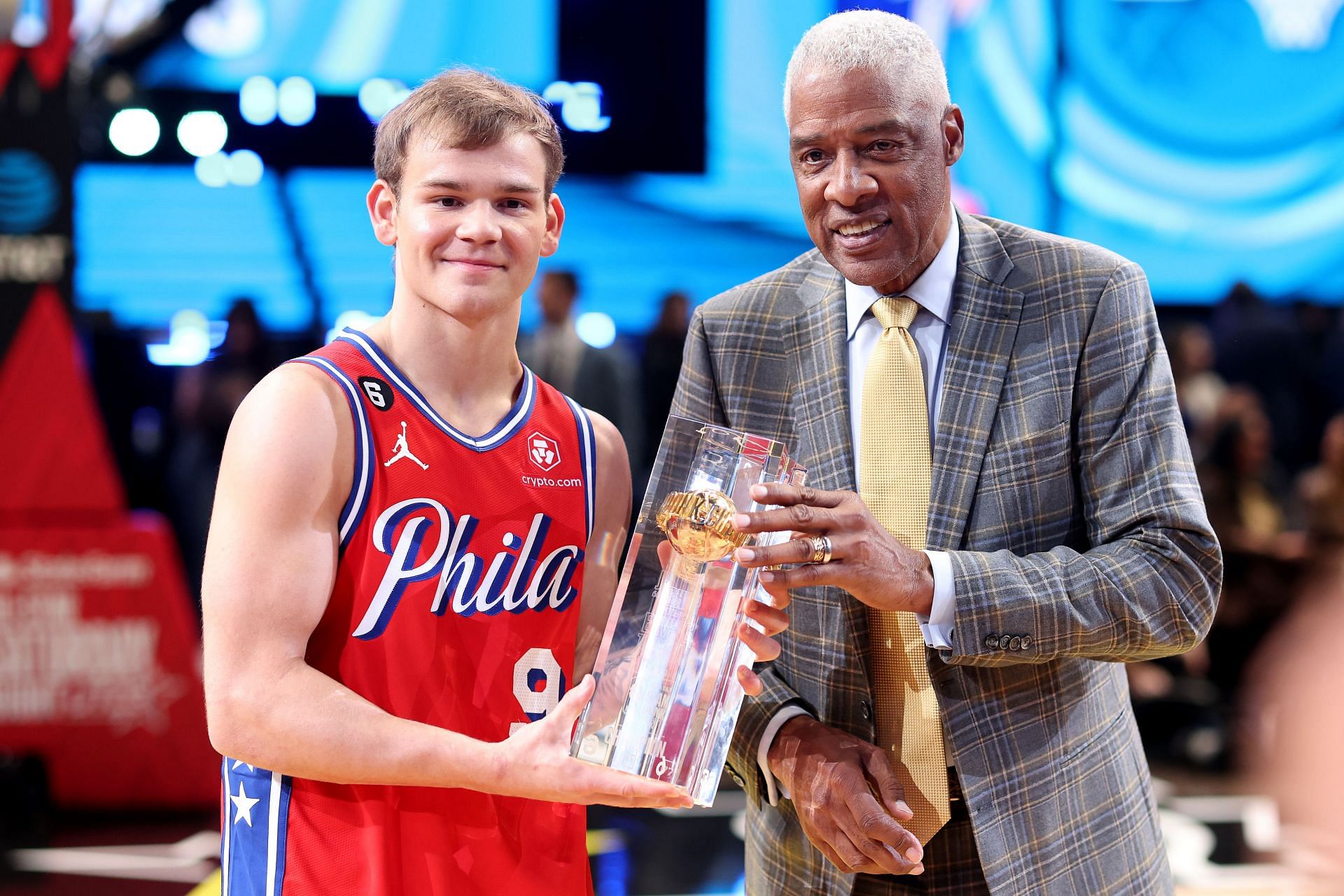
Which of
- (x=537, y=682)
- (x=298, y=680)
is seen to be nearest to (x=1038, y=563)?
(x=537, y=682)

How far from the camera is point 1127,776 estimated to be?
1880mm

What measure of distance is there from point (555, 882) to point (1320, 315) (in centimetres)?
591

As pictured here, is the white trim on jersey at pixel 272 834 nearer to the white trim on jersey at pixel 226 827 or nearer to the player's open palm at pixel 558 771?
the white trim on jersey at pixel 226 827

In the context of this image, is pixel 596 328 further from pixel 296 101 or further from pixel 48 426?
pixel 48 426

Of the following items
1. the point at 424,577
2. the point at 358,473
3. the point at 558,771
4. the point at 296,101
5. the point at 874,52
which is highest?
the point at 296,101

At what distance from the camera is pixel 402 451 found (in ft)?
5.49

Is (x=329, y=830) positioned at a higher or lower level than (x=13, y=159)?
lower

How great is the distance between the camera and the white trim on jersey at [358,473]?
5.35 ft

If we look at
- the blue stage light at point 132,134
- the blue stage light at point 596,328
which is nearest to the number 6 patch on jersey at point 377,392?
the blue stage light at point 596,328

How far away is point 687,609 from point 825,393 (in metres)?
0.41

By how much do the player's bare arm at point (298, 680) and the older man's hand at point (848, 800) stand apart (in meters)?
0.24

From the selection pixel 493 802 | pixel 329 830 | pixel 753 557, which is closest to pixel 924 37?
pixel 753 557

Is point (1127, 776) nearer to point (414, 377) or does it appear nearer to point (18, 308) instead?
point (414, 377)

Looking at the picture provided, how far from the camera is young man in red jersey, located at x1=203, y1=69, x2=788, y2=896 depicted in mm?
1550
